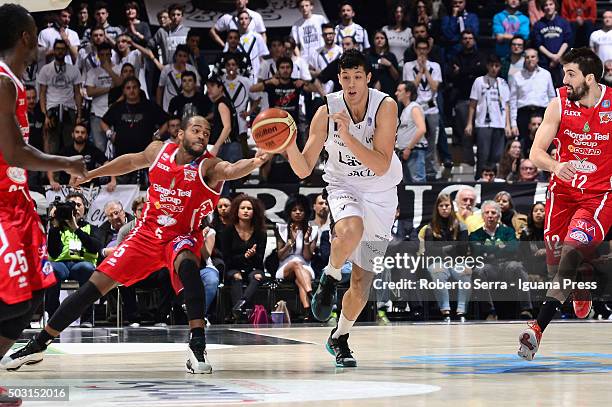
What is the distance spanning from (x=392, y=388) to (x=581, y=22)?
12170 millimetres

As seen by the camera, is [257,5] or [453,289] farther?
[257,5]

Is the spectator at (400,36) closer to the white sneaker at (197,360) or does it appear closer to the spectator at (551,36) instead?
the spectator at (551,36)

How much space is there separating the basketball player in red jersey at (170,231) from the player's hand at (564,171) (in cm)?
203

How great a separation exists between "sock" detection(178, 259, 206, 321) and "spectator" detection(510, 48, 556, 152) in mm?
9354

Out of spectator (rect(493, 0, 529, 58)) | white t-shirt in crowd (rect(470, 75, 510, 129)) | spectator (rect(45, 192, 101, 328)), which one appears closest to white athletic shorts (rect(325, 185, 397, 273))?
spectator (rect(45, 192, 101, 328))

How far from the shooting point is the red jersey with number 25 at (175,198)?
7230mm

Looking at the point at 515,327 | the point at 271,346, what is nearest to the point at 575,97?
the point at 271,346

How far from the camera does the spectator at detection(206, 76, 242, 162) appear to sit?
45.3 ft

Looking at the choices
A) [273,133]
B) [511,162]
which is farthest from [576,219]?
[511,162]

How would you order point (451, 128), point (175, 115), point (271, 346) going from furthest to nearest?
1. point (451, 128)
2. point (175, 115)
3. point (271, 346)

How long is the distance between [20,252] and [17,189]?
0.36 meters

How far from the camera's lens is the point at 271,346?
9.16m

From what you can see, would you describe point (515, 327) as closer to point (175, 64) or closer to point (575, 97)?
point (575, 97)

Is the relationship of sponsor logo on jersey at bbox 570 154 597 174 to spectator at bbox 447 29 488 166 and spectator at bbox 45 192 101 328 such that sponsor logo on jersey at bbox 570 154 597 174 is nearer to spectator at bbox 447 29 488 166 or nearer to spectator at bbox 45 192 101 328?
spectator at bbox 45 192 101 328
